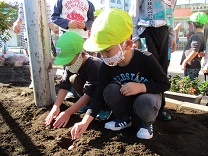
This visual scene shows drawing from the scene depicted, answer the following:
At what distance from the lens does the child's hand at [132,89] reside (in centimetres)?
186

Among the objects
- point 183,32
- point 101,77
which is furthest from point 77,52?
point 183,32

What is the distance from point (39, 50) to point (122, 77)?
104 cm

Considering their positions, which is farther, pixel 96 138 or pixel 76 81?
pixel 76 81

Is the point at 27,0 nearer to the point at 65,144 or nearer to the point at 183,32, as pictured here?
the point at 65,144

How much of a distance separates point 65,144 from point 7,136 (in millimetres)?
518

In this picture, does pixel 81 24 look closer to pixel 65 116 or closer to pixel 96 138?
pixel 65 116

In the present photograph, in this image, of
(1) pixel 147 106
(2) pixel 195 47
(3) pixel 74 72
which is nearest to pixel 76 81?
(3) pixel 74 72

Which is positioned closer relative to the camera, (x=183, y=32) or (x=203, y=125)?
(x=203, y=125)

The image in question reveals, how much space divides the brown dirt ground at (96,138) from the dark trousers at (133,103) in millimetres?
171

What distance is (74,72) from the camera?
96.3 inches

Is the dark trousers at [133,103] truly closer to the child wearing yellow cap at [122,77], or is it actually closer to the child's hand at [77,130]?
the child wearing yellow cap at [122,77]

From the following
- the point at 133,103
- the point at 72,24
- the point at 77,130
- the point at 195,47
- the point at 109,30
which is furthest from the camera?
the point at 195,47

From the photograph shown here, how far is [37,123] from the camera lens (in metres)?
2.31

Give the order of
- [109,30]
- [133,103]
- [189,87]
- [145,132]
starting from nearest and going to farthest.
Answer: [109,30], [145,132], [133,103], [189,87]
